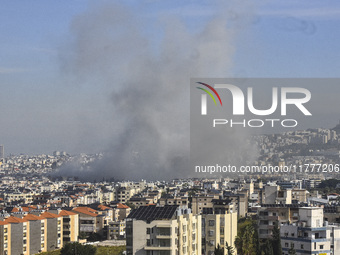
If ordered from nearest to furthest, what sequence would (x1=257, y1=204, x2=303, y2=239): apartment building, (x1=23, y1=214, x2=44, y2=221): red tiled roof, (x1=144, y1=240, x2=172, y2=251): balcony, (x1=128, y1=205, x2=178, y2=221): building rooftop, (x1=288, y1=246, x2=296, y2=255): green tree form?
(x1=144, y1=240, x2=172, y2=251): balcony
(x1=128, y1=205, x2=178, y2=221): building rooftop
(x1=288, y1=246, x2=296, y2=255): green tree
(x1=257, y1=204, x2=303, y2=239): apartment building
(x1=23, y1=214, x2=44, y2=221): red tiled roof

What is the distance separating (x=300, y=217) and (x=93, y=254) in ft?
20.1

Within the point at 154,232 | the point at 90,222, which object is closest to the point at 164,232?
the point at 154,232

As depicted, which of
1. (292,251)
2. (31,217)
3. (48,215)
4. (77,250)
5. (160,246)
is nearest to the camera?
(160,246)

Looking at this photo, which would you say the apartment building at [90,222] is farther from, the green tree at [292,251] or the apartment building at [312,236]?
the green tree at [292,251]

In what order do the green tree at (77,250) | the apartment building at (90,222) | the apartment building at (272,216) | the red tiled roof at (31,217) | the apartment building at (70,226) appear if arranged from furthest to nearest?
the apartment building at (90,222) < the apartment building at (70,226) < the red tiled roof at (31,217) < the green tree at (77,250) < the apartment building at (272,216)

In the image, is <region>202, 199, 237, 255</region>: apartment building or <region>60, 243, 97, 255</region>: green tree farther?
<region>60, 243, 97, 255</region>: green tree

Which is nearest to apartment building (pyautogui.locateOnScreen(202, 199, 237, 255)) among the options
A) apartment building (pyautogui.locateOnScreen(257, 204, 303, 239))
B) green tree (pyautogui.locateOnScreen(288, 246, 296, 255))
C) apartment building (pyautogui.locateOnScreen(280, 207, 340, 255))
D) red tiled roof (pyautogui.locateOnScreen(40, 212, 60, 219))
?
apartment building (pyautogui.locateOnScreen(257, 204, 303, 239))

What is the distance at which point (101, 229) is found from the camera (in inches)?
1010

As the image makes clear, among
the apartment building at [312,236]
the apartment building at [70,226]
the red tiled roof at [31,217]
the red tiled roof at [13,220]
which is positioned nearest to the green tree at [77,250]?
the red tiled roof at [13,220]

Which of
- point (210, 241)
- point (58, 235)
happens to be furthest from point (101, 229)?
point (210, 241)

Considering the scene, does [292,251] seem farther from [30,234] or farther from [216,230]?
[30,234]

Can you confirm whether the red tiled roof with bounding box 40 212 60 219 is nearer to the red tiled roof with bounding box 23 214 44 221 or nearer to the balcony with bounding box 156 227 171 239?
the red tiled roof with bounding box 23 214 44 221

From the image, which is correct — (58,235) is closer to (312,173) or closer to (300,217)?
(300,217)

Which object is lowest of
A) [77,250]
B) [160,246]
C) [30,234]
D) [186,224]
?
[77,250]
